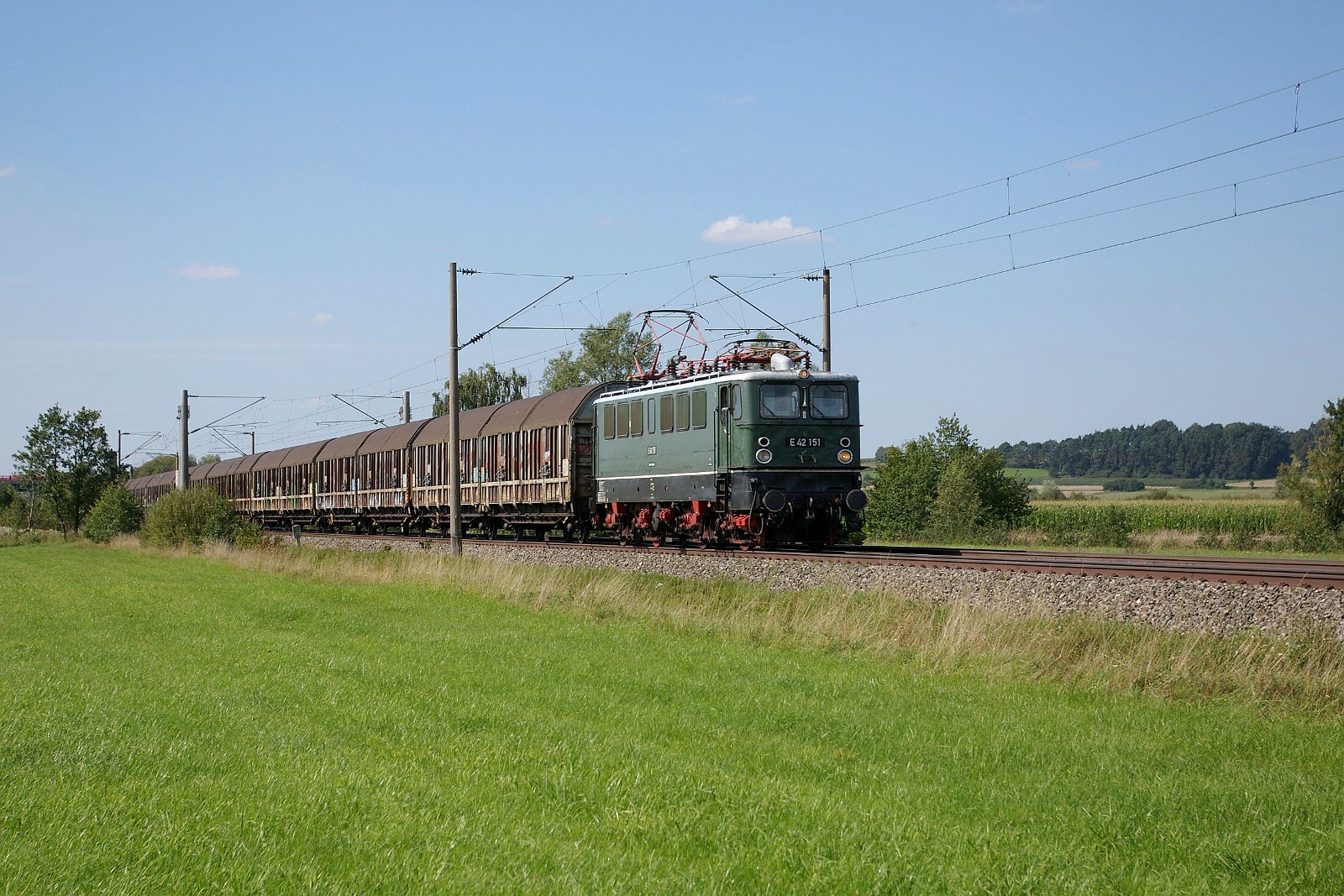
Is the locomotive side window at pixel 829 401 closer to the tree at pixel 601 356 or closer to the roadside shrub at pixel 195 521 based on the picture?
the roadside shrub at pixel 195 521

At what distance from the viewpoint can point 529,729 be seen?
9242 mm

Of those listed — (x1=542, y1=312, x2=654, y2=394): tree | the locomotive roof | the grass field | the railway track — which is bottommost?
the grass field

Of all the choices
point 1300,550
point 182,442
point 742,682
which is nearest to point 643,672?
point 742,682

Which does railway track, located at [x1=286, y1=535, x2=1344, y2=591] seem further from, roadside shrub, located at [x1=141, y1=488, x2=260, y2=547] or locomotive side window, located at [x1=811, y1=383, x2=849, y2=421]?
roadside shrub, located at [x1=141, y1=488, x2=260, y2=547]

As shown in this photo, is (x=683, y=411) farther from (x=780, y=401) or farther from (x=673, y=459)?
(x=780, y=401)

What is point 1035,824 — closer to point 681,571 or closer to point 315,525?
point 681,571

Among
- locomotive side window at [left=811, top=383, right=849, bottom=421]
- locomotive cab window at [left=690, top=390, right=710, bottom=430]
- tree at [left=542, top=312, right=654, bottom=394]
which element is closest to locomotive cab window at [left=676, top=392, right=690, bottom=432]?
locomotive cab window at [left=690, top=390, right=710, bottom=430]

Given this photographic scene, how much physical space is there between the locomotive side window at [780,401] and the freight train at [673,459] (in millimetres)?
23

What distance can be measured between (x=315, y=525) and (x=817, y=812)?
5160cm

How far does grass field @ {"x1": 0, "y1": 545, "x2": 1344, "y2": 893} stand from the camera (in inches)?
237

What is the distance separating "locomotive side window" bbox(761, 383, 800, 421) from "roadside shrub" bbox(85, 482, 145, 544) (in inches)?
1569

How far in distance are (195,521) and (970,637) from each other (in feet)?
113

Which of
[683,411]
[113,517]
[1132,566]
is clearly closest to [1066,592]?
[1132,566]

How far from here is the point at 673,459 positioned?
1031 inches
